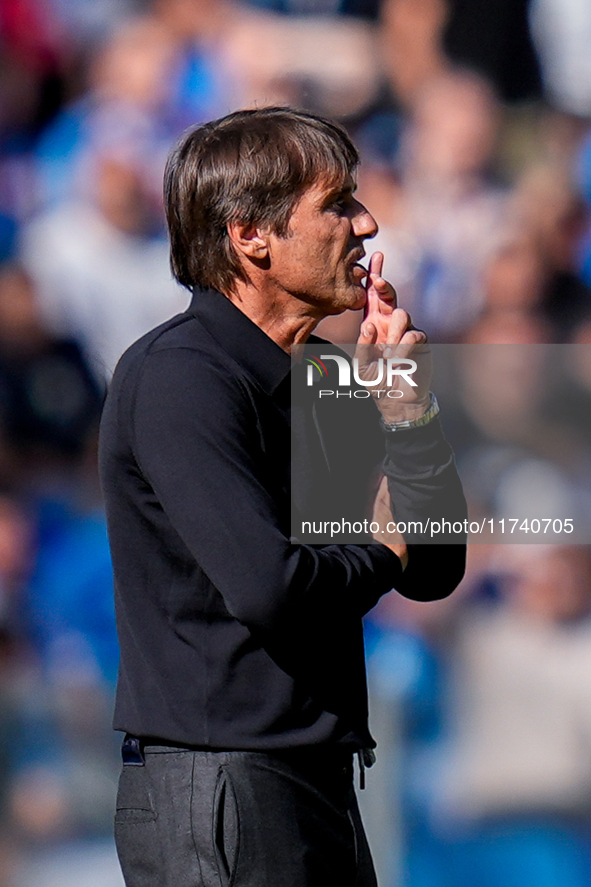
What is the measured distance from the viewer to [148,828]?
1497 millimetres

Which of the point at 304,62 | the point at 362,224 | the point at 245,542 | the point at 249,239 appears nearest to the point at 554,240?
the point at 304,62

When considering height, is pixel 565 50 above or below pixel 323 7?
below

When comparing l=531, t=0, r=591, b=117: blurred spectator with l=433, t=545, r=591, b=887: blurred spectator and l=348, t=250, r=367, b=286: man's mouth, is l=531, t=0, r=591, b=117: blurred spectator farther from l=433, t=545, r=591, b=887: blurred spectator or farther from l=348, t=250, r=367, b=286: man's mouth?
l=348, t=250, r=367, b=286: man's mouth

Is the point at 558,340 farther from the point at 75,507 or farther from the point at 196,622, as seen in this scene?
the point at 196,622

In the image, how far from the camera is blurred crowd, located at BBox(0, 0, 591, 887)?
3.10m

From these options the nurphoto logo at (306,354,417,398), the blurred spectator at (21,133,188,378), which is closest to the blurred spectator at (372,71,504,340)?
the blurred spectator at (21,133,188,378)

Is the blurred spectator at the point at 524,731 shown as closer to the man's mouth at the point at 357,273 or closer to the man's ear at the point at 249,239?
the man's mouth at the point at 357,273

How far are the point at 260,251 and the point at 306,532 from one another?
386mm

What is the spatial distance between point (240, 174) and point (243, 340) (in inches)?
8.7

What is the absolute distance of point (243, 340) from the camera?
5.10 feet

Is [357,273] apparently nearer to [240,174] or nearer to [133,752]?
[240,174]

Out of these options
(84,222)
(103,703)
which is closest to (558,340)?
(84,222)

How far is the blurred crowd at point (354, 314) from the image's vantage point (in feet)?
10.2

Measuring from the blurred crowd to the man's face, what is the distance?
4.90 feet
